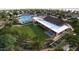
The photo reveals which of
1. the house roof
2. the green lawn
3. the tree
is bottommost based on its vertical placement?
the tree

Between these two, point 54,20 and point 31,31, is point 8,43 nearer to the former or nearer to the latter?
point 31,31

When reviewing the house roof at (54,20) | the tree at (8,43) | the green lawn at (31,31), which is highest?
the house roof at (54,20)

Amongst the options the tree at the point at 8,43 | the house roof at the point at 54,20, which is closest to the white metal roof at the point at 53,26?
the house roof at the point at 54,20

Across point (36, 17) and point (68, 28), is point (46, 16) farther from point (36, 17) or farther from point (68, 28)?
point (68, 28)

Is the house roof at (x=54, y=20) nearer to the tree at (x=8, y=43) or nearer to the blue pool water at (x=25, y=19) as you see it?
the blue pool water at (x=25, y=19)

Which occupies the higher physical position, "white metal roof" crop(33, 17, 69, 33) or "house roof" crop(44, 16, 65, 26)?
"house roof" crop(44, 16, 65, 26)

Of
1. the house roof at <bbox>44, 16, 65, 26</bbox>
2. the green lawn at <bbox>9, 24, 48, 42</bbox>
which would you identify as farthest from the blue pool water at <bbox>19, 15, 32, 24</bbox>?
the house roof at <bbox>44, 16, 65, 26</bbox>

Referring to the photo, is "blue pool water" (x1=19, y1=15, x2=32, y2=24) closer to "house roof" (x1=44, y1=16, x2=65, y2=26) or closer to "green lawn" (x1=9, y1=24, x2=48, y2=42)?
"green lawn" (x1=9, y1=24, x2=48, y2=42)
